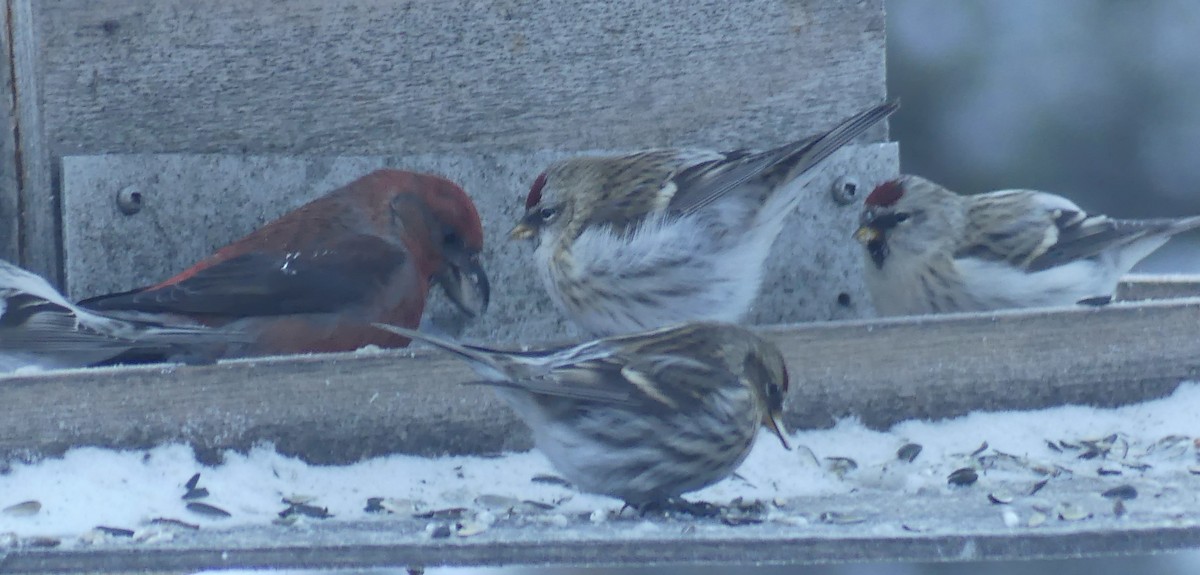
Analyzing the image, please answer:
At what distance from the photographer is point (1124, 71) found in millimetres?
7164

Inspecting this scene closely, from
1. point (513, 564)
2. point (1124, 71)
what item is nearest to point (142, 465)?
point (513, 564)

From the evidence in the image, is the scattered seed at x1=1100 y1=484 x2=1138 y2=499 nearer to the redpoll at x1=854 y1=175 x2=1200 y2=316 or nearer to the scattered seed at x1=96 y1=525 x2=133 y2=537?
the redpoll at x1=854 y1=175 x2=1200 y2=316

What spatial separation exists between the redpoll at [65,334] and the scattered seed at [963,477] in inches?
56.1

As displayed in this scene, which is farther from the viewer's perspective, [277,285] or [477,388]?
[277,285]

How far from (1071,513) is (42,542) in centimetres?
145

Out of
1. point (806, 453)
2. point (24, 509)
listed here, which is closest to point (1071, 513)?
point (806, 453)

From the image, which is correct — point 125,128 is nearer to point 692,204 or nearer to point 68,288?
point 68,288

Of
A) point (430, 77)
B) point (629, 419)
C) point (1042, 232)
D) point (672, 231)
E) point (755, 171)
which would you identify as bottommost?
point (629, 419)

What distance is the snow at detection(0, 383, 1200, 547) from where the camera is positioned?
7.70 ft

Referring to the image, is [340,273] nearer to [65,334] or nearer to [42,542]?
[65,334]

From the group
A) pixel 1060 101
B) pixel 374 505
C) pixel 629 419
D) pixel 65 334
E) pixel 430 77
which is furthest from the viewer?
pixel 1060 101

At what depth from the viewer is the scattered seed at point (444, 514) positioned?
2316mm

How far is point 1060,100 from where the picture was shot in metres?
7.21

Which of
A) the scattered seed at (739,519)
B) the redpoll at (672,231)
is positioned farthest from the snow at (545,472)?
the redpoll at (672,231)
